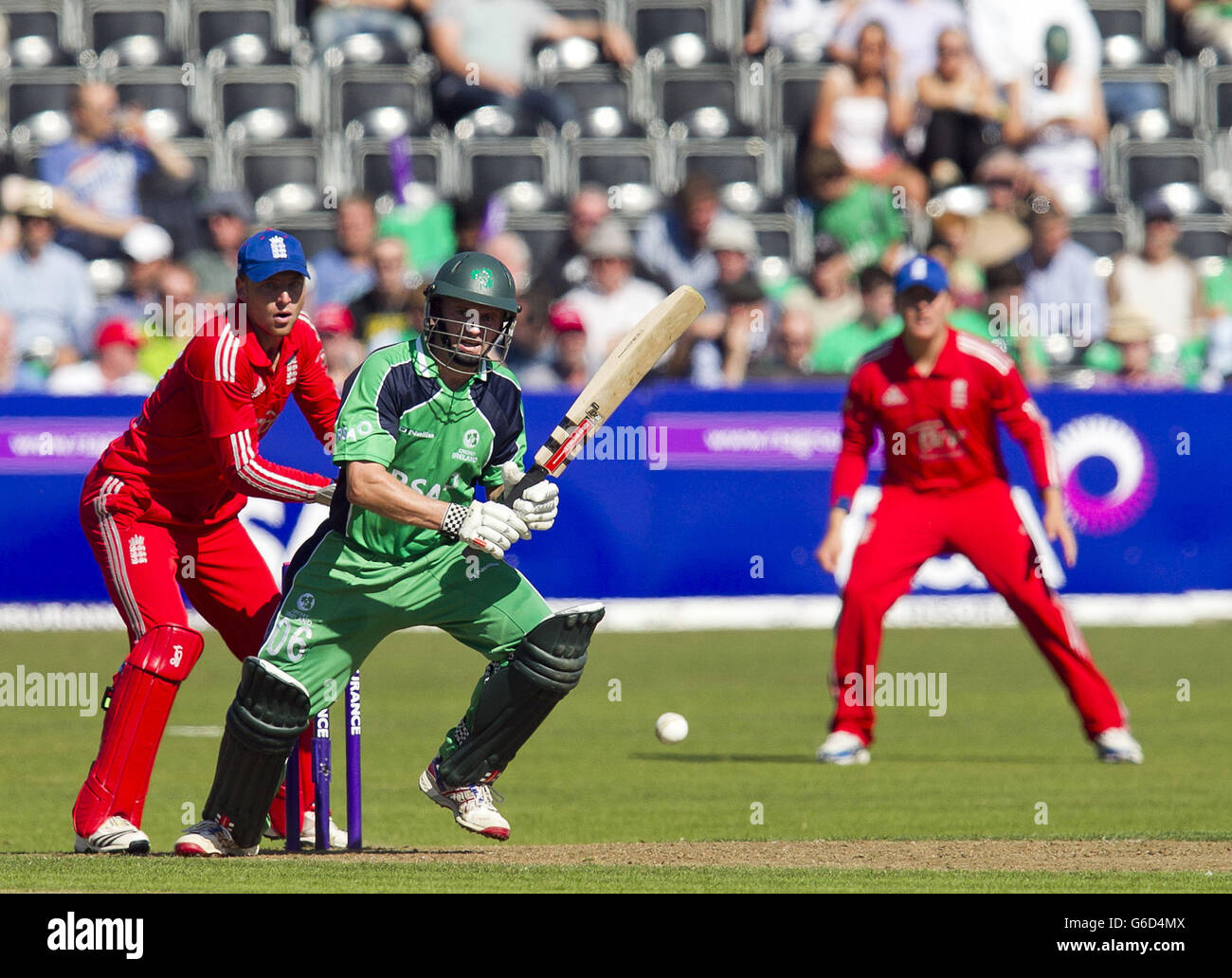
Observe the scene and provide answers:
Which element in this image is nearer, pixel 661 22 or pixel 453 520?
pixel 453 520

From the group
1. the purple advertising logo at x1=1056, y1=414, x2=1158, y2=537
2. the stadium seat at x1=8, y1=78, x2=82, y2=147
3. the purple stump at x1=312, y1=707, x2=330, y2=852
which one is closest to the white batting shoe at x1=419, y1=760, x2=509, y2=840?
the purple stump at x1=312, y1=707, x2=330, y2=852

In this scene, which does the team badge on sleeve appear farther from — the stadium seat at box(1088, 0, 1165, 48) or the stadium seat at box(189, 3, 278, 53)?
the stadium seat at box(1088, 0, 1165, 48)

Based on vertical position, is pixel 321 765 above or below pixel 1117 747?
above

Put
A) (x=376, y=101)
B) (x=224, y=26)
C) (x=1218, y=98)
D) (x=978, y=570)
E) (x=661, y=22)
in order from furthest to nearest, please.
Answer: (x=1218, y=98)
(x=661, y=22)
(x=224, y=26)
(x=376, y=101)
(x=978, y=570)

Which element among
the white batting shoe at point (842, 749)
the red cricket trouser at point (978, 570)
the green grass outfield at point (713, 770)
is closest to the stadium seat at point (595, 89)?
the green grass outfield at point (713, 770)

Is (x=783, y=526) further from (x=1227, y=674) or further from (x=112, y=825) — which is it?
(x=112, y=825)

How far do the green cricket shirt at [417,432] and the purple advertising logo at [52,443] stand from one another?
28.1 ft

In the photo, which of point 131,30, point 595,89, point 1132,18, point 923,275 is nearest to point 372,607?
point 923,275

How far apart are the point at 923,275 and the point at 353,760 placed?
444 centimetres

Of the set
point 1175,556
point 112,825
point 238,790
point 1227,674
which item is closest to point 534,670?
point 238,790

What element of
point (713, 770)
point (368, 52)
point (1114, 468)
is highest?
point (368, 52)

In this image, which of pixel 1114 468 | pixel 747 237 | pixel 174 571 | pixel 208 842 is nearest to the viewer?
pixel 208 842

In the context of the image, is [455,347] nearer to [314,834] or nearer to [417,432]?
[417,432]

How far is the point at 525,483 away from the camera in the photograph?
740cm
